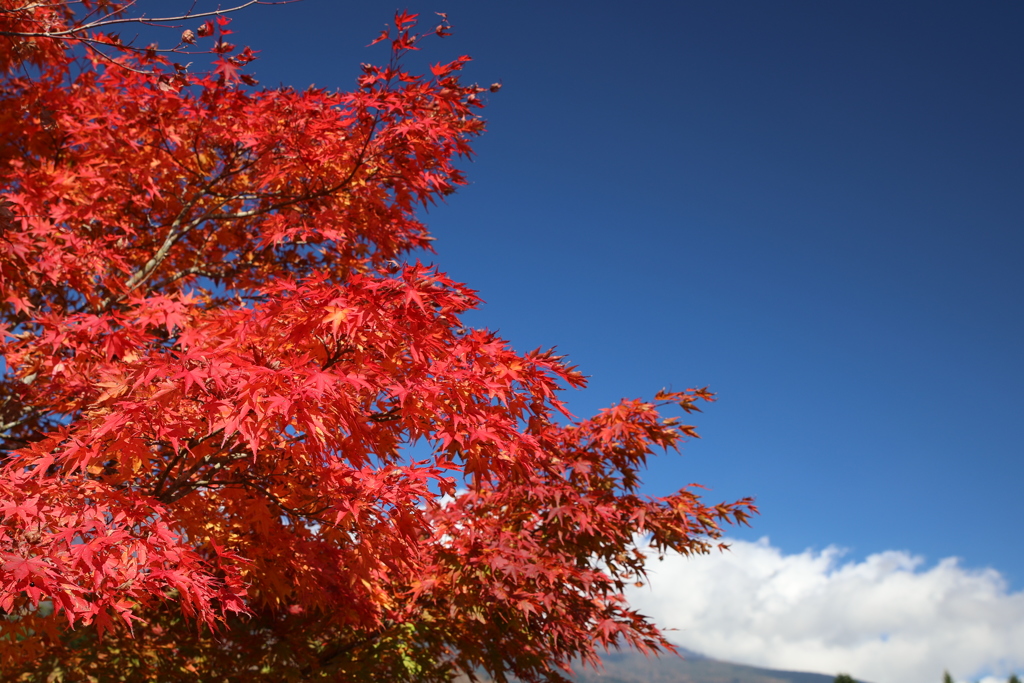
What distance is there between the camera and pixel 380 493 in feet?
12.8

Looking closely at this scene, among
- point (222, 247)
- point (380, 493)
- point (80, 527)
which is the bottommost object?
point (80, 527)

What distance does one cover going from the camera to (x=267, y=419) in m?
3.44

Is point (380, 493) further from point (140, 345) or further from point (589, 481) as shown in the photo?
point (589, 481)

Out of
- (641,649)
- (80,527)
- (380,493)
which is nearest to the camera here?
(80,527)

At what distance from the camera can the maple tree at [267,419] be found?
362 centimetres

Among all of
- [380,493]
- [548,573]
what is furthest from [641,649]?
[380,493]

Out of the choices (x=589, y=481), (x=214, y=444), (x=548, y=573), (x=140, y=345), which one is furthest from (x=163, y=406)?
(x=589, y=481)

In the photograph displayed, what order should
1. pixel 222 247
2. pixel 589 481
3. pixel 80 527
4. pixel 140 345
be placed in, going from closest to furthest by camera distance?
pixel 80 527 < pixel 140 345 < pixel 589 481 < pixel 222 247

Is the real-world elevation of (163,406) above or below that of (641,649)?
above

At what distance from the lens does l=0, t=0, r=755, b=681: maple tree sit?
3621 mm

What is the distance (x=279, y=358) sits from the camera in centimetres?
414

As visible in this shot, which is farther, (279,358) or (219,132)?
(219,132)

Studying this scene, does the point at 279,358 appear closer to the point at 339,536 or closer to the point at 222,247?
the point at 339,536

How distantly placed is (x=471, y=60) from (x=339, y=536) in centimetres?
439
